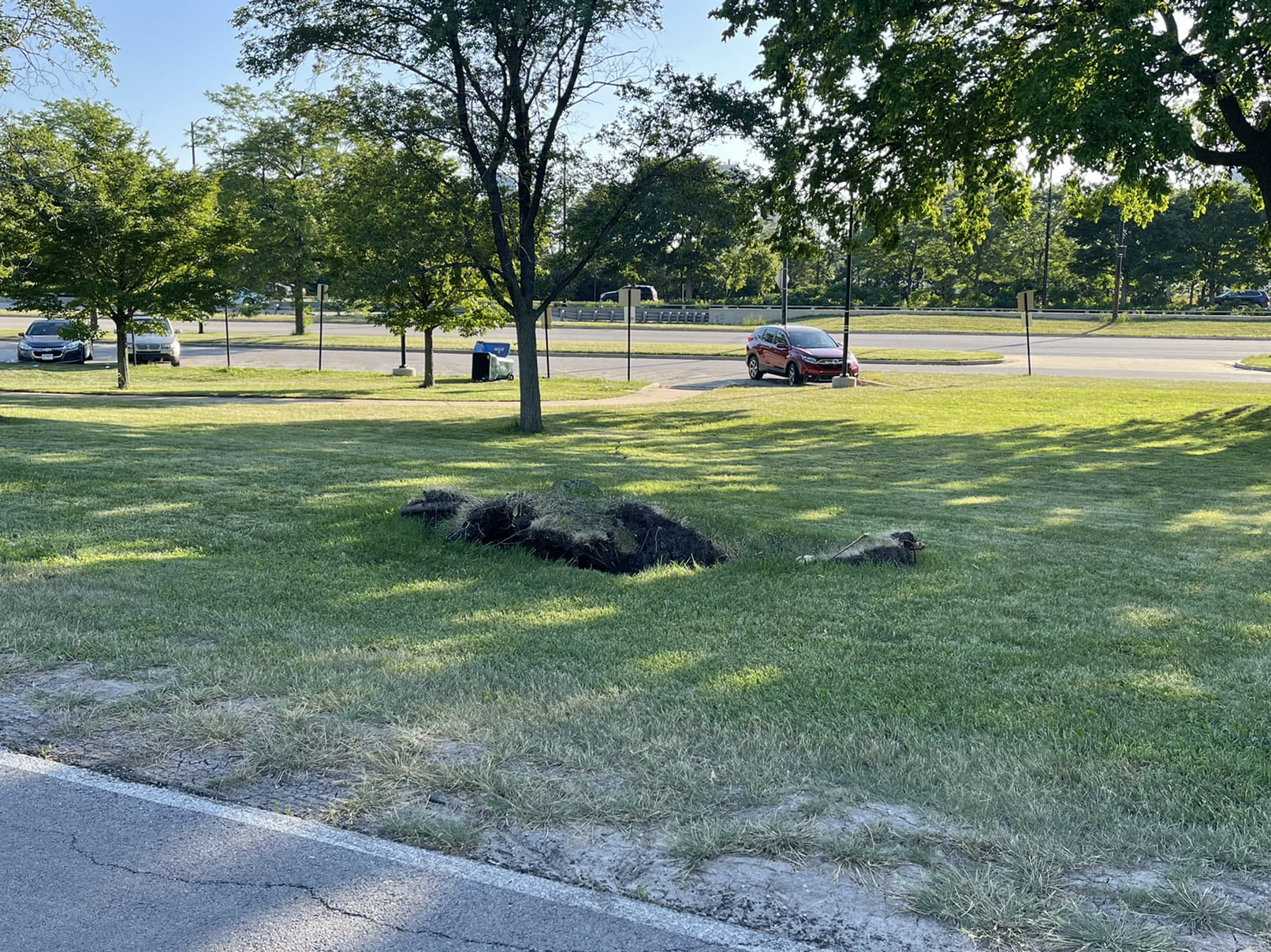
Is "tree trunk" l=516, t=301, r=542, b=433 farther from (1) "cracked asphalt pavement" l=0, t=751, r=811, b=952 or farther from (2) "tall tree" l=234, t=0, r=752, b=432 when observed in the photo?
(1) "cracked asphalt pavement" l=0, t=751, r=811, b=952

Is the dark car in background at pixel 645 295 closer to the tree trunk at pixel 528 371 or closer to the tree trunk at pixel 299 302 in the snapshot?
the tree trunk at pixel 299 302

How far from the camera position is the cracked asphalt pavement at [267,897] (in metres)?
2.67

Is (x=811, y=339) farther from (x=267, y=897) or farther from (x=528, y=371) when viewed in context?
(x=267, y=897)

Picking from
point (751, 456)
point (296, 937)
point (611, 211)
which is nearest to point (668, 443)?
point (751, 456)

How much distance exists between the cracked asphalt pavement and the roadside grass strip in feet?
0.75

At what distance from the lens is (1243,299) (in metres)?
64.4

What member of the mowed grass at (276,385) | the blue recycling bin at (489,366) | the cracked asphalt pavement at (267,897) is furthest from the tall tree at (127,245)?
the cracked asphalt pavement at (267,897)

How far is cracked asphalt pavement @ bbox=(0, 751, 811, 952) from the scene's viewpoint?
2672 mm

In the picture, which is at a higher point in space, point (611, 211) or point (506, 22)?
point (506, 22)

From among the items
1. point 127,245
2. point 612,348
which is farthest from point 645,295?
point 127,245

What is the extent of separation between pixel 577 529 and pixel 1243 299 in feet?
230

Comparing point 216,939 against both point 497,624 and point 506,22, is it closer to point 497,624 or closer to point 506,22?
point 497,624

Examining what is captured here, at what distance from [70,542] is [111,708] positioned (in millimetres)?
3293

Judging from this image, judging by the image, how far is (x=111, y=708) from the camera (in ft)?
13.9
